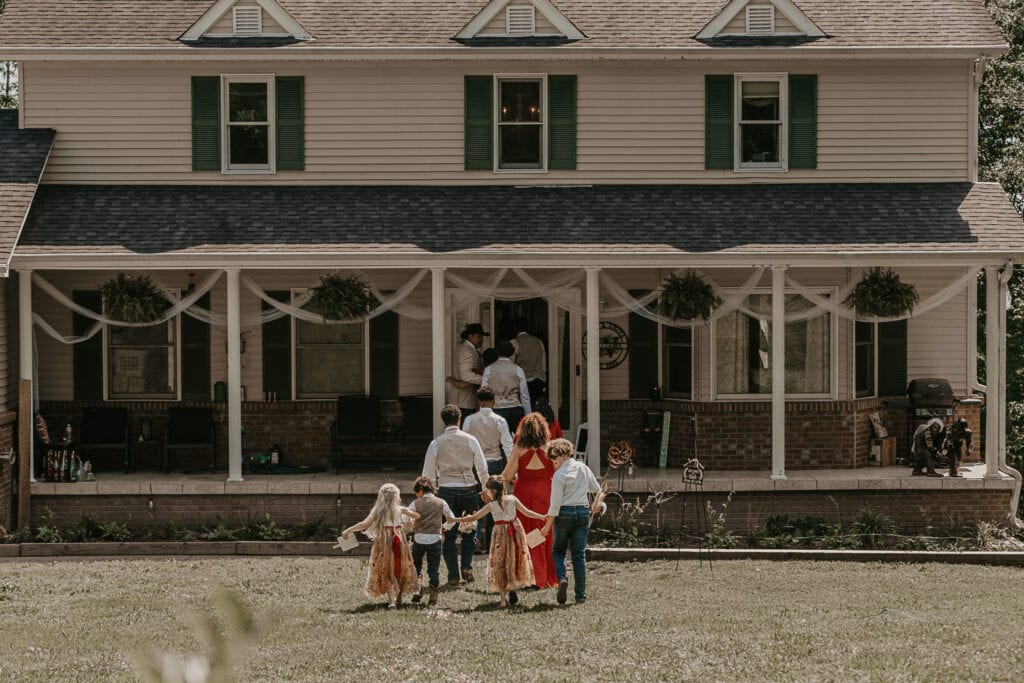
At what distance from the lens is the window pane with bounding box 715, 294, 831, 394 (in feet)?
52.4

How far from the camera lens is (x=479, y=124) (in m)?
16.1

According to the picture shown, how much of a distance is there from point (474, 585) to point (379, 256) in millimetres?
4589

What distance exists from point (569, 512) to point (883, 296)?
6.56 meters

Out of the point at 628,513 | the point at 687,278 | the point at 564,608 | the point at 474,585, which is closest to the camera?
the point at 564,608

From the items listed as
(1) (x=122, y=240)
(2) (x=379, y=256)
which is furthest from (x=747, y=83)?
(1) (x=122, y=240)

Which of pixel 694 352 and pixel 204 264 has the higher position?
pixel 204 264

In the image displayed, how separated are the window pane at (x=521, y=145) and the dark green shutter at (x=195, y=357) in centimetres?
446

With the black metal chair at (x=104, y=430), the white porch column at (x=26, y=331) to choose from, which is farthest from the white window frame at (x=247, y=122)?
the black metal chair at (x=104, y=430)

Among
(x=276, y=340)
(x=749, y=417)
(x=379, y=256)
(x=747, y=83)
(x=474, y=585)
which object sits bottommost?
(x=474, y=585)

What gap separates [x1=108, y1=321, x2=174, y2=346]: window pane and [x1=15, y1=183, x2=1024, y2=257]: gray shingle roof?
178 cm

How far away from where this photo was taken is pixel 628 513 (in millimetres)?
14219

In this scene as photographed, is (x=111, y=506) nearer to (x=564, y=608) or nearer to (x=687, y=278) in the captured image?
(x=564, y=608)

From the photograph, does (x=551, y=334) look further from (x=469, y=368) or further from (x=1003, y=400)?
(x=1003, y=400)

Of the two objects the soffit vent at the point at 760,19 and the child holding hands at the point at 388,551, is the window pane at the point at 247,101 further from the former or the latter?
the child holding hands at the point at 388,551
